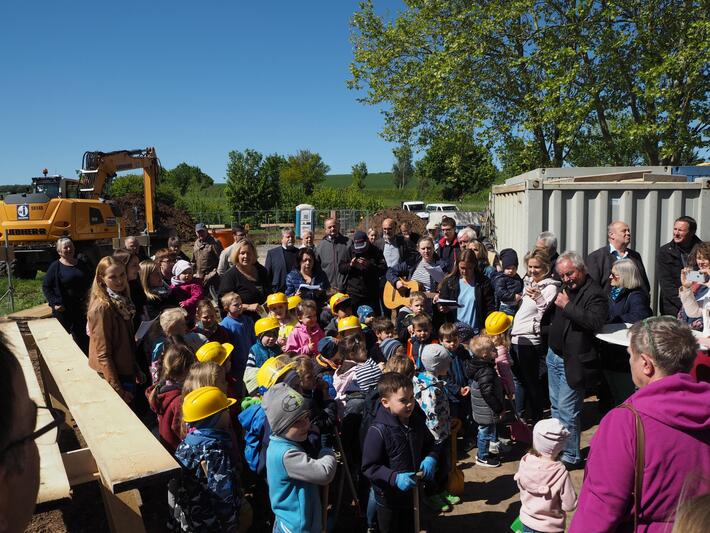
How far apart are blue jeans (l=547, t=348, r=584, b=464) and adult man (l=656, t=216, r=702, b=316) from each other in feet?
6.74

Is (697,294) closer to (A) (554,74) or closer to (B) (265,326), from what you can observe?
(B) (265,326)

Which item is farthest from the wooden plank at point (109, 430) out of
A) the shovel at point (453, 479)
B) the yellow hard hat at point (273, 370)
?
the shovel at point (453, 479)

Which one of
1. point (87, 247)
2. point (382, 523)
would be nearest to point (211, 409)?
point (382, 523)

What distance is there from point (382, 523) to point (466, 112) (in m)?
15.8

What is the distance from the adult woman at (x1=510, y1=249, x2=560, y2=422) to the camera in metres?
4.54

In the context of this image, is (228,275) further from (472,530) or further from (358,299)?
(472,530)

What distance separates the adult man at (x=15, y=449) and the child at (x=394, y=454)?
2.25 meters

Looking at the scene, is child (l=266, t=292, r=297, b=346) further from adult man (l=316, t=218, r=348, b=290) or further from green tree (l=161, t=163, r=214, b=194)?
green tree (l=161, t=163, r=214, b=194)

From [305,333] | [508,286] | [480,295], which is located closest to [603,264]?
[508,286]

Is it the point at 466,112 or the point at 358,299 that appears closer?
the point at 358,299

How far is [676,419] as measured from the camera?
6.24 ft

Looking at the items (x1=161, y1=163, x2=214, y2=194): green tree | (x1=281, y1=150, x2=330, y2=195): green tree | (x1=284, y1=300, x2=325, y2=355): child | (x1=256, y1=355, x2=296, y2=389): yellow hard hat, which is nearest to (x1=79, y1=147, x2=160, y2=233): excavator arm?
(x1=284, y1=300, x2=325, y2=355): child

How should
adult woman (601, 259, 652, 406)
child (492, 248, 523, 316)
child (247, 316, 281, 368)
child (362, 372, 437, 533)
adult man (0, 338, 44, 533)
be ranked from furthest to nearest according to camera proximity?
child (492, 248, 523, 316), child (247, 316, 281, 368), adult woman (601, 259, 652, 406), child (362, 372, 437, 533), adult man (0, 338, 44, 533)

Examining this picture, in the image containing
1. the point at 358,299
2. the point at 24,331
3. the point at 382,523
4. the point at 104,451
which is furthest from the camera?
the point at 358,299
